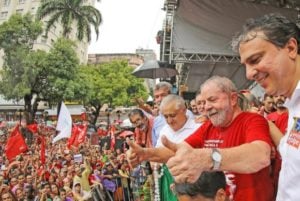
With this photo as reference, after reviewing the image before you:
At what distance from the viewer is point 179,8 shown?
35.4 ft

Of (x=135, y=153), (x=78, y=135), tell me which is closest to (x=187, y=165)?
(x=135, y=153)

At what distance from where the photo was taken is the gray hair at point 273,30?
1.82 metres

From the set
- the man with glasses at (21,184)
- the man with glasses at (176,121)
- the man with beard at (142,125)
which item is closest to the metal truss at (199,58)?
the man with glasses at (21,184)

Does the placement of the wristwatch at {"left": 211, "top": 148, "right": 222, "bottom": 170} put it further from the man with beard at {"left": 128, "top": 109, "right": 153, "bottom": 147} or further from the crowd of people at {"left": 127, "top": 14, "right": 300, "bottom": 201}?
the man with beard at {"left": 128, "top": 109, "right": 153, "bottom": 147}

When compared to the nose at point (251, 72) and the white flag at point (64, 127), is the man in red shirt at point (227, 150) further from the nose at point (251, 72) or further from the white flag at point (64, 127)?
the white flag at point (64, 127)

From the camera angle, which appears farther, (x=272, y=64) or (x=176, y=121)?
(x=176, y=121)

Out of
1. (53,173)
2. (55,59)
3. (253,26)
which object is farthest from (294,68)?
(55,59)

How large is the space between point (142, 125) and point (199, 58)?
596cm

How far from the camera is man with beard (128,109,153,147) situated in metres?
5.01

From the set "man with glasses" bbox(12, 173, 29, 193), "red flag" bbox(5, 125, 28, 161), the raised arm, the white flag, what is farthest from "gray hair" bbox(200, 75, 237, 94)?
the white flag

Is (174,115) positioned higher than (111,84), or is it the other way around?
(111,84)

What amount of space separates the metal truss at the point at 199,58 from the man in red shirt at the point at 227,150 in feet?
25.8

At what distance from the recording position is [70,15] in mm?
41750

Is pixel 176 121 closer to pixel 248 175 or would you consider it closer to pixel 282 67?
pixel 248 175
